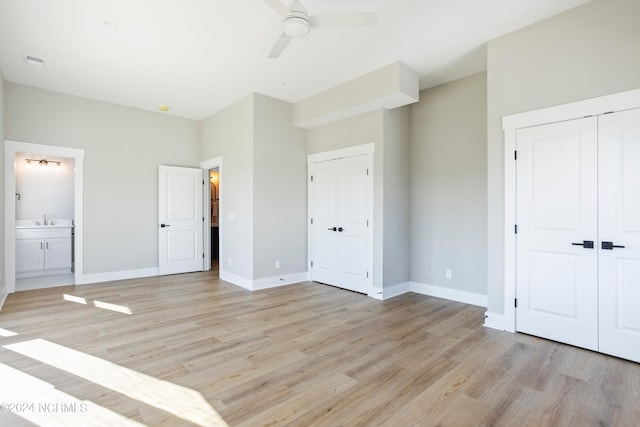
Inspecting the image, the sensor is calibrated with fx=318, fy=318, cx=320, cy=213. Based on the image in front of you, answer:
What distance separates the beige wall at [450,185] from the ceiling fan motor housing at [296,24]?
2.68 meters

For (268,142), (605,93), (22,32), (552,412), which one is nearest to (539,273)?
(552,412)

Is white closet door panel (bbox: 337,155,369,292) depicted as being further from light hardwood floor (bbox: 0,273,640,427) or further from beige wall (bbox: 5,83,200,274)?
beige wall (bbox: 5,83,200,274)

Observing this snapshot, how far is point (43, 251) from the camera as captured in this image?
5977mm

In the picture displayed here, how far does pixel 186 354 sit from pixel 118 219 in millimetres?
4002

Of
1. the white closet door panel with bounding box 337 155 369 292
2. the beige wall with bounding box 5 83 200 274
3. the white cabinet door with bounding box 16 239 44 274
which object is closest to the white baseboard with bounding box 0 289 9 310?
the beige wall with bounding box 5 83 200 274

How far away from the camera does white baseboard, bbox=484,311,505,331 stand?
336 cm

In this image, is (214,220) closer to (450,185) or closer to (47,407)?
(450,185)

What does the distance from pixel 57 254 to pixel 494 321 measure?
745 centimetres

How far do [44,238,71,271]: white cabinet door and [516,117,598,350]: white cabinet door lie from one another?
24.9 feet

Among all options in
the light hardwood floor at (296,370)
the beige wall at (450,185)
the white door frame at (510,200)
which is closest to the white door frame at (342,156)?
the beige wall at (450,185)

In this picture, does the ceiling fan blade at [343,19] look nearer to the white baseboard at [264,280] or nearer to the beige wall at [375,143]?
the beige wall at [375,143]

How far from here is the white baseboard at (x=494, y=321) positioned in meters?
3.36

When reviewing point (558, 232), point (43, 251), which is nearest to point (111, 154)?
point (43, 251)

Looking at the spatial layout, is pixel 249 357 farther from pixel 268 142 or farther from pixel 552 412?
pixel 268 142
